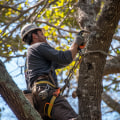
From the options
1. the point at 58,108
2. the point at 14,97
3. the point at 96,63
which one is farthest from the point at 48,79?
the point at 14,97

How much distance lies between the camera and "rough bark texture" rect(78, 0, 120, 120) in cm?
246

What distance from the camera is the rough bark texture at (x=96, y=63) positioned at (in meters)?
2.46

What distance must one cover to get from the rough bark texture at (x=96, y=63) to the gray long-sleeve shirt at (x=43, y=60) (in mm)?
273

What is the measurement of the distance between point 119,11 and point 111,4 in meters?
0.13

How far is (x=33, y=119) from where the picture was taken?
165cm

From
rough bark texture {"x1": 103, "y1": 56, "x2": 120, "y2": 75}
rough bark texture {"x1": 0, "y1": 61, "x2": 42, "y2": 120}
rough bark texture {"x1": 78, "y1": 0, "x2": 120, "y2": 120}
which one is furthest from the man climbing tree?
rough bark texture {"x1": 103, "y1": 56, "x2": 120, "y2": 75}

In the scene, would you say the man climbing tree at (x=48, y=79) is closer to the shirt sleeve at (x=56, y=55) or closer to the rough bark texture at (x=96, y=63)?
the shirt sleeve at (x=56, y=55)

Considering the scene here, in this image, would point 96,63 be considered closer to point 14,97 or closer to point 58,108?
point 58,108

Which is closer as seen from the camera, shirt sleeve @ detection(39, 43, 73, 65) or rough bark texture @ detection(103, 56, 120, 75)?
shirt sleeve @ detection(39, 43, 73, 65)

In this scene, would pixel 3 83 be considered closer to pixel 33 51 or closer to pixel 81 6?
pixel 33 51

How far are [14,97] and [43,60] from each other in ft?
4.16

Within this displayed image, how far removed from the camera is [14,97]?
5.28ft

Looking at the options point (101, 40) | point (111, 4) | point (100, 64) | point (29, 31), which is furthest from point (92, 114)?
point (29, 31)

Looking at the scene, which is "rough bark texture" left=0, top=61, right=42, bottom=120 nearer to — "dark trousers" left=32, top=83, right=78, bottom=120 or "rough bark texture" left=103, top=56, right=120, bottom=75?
"dark trousers" left=32, top=83, right=78, bottom=120
